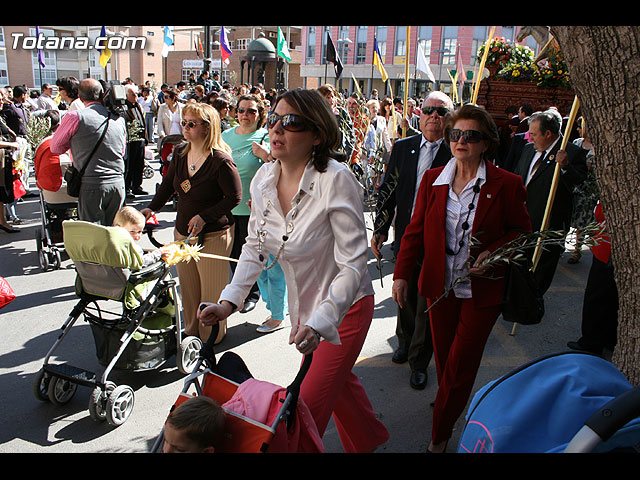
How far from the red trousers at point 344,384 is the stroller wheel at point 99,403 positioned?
1586mm

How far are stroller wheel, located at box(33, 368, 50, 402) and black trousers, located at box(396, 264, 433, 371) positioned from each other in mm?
2677

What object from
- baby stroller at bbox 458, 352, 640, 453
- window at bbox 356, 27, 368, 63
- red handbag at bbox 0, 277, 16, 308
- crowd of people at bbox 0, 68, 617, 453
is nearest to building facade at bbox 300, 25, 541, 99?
window at bbox 356, 27, 368, 63

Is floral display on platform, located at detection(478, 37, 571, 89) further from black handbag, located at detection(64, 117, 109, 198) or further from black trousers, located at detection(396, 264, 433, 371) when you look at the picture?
black handbag, located at detection(64, 117, 109, 198)

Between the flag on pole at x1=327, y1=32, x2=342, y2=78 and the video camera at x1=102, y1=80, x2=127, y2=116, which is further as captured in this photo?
the flag on pole at x1=327, y1=32, x2=342, y2=78

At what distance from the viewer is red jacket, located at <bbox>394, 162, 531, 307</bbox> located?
2.93 metres

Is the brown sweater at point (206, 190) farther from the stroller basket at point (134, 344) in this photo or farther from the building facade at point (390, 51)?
the building facade at point (390, 51)

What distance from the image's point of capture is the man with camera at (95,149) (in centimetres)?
514

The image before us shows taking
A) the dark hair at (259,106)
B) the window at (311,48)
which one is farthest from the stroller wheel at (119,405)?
the window at (311,48)

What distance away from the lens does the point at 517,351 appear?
4766mm

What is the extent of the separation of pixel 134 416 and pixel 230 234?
5.51 ft
